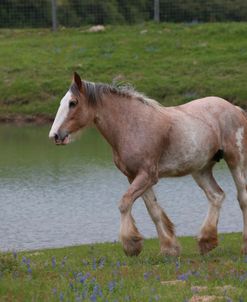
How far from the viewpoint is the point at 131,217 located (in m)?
10.6

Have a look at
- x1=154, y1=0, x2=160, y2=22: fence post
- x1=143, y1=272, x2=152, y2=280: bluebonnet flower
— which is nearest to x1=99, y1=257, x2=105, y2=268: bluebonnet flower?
x1=143, y1=272, x2=152, y2=280: bluebonnet flower

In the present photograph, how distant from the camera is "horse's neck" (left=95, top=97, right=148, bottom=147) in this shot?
433 inches

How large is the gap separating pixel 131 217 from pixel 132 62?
2445 cm

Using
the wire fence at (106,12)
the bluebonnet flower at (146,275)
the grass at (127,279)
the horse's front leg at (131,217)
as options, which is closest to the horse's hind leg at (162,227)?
the grass at (127,279)

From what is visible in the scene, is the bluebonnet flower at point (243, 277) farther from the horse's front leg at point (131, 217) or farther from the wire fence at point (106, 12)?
the wire fence at point (106, 12)

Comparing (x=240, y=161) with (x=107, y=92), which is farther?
(x=240, y=161)

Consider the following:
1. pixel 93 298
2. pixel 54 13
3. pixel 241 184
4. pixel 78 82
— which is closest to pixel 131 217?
pixel 78 82

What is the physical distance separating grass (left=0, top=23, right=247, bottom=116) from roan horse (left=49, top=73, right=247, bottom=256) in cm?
1825

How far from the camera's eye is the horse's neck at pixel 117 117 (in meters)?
11.0

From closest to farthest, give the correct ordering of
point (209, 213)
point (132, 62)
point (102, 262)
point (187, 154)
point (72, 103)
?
1. point (102, 262)
2. point (72, 103)
3. point (187, 154)
4. point (209, 213)
5. point (132, 62)

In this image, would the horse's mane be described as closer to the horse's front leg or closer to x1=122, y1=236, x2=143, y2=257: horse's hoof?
the horse's front leg

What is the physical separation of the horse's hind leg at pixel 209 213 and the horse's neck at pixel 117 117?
1.41 m

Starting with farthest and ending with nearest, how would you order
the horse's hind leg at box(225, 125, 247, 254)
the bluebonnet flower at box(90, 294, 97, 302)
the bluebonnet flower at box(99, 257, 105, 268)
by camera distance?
the horse's hind leg at box(225, 125, 247, 254), the bluebonnet flower at box(99, 257, 105, 268), the bluebonnet flower at box(90, 294, 97, 302)

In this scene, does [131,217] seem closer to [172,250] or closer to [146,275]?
[172,250]
